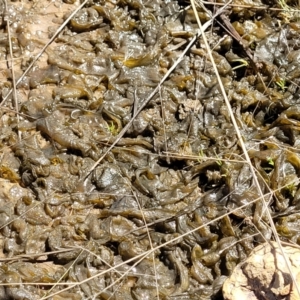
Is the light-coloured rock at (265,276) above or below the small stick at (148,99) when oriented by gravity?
below

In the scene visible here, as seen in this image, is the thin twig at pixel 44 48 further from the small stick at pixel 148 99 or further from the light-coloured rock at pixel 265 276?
the light-coloured rock at pixel 265 276

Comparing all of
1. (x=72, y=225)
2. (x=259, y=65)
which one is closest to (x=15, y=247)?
(x=72, y=225)

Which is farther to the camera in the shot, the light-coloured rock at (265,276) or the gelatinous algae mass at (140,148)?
the gelatinous algae mass at (140,148)

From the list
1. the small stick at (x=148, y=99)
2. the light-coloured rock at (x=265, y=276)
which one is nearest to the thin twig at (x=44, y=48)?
the small stick at (x=148, y=99)

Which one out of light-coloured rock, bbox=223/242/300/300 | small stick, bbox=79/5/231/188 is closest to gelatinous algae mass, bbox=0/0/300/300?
small stick, bbox=79/5/231/188

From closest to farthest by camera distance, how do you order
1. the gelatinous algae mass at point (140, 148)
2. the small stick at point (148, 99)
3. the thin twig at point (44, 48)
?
1. the gelatinous algae mass at point (140, 148)
2. the small stick at point (148, 99)
3. the thin twig at point (44, 48)

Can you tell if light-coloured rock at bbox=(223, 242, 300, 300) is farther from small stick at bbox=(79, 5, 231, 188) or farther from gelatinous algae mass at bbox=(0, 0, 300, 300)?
small stick at bbox=(79, 5, 231, 188)

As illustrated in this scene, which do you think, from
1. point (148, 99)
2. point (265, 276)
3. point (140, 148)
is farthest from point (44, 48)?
point (265, 276)
